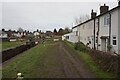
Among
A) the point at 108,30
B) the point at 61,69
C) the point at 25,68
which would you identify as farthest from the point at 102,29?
the point at 25,68

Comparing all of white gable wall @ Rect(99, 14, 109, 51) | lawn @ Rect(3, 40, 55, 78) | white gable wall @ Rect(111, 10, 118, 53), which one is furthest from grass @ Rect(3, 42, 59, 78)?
white gable wall @ Rect(99, 14, 109, 51)

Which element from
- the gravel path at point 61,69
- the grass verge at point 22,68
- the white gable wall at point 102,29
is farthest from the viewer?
the white gable wall at point 102,29

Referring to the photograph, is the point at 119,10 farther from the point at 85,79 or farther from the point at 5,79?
the point at 5,79

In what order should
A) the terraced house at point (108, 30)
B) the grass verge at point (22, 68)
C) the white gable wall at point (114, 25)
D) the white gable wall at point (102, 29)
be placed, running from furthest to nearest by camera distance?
the white gable wall at point (102, 29) < the white gable wall at point (114, 25) < the terraced house at point (108, 30) < the grass verge at point (22, 68)

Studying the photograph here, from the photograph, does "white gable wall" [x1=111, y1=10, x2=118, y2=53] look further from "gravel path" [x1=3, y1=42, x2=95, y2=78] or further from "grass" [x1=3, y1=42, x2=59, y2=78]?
"grass" [x1=3, y1=42, x2=59, y2=78]

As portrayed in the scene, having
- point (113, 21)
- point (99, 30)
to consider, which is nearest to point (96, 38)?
point (99, 30)

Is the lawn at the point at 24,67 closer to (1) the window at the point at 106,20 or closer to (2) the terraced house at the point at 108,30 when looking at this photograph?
(2) the terraced house at the point at 108,30

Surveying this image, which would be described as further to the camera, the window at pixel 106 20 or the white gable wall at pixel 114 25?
the window at pixel 106 20

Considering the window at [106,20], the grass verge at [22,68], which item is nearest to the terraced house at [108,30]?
the window at [106,20]

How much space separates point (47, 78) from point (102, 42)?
21.8 m

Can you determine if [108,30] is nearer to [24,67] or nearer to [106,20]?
[106,20]

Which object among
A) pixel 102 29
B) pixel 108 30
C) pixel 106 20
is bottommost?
pixel 108 30

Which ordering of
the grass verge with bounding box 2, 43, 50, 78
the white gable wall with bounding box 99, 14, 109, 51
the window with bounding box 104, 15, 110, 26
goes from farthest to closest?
the white gable wall with bounding box 99, 14, 109, 51
the window with bounding box 104, 15, 110, 26
the grass verge with bounding box 2, 43, 50, 78

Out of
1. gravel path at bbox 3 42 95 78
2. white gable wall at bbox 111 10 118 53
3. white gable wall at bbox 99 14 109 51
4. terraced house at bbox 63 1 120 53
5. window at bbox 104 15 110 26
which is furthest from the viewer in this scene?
white gable wall at bbox 99 14 109 51
